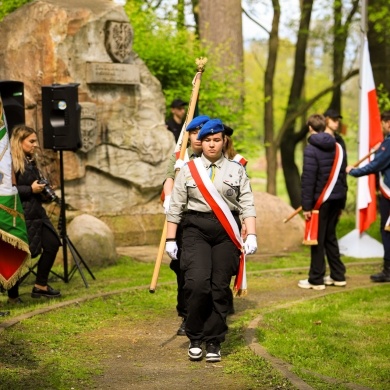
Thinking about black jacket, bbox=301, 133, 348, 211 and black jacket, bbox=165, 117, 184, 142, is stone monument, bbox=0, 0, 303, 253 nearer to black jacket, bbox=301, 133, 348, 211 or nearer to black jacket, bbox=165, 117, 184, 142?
black jacket, bbox=165, 117, 184, 142

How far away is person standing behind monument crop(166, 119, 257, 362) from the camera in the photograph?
814 cm

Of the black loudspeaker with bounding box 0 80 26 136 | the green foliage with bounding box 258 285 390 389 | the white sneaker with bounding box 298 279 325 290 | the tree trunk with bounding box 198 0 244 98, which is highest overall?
the tree trunk with bounding box 198 0 244 98

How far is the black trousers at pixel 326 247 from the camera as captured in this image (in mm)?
12016

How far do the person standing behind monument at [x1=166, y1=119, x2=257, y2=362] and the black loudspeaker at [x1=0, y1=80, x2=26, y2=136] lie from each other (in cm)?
431

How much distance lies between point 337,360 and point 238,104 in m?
11.5

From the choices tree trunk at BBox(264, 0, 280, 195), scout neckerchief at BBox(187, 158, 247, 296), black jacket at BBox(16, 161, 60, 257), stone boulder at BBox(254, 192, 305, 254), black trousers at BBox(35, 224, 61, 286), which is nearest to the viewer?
scout neckerchief at BBox(187, 158, 247, 296)

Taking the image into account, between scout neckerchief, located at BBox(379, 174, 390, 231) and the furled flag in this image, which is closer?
the furled flag

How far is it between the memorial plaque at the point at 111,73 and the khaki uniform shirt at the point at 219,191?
7605 millimetres

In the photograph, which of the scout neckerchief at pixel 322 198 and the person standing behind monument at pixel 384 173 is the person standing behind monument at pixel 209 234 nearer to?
the scout neckerchief at pixel 322 198

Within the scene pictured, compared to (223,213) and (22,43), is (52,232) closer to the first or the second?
(223,213)

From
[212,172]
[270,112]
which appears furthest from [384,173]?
[270,112]

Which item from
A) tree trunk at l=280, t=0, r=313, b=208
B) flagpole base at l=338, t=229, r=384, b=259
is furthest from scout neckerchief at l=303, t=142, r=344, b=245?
tree trunk at l=280, t=0, r=313, b=208

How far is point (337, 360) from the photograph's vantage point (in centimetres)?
814

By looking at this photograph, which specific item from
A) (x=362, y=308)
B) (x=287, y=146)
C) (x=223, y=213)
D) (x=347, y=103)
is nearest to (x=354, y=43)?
(x=287, y=146)
